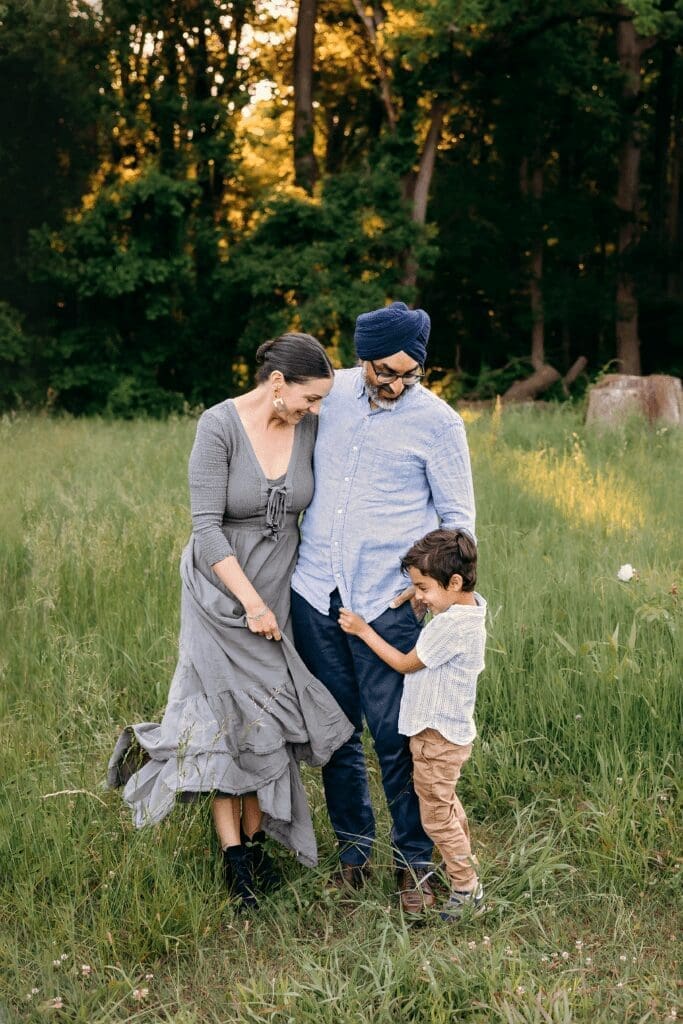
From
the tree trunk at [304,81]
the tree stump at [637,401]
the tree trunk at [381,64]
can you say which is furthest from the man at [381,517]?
the tree trunk at [381,64]

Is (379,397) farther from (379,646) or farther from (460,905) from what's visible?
(460,905)

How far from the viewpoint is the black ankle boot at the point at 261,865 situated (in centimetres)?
368

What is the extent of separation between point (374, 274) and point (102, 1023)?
55.8 feet

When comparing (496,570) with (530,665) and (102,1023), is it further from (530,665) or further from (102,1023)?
(102,1023)

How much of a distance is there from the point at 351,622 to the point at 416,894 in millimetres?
953

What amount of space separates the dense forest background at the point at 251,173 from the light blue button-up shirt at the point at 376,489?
45.3ft

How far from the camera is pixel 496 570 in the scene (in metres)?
5.72

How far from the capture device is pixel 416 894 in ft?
11.5

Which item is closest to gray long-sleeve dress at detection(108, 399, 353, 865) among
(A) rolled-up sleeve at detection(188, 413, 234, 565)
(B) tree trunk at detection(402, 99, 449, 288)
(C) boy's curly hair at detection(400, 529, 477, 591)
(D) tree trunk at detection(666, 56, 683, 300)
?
(A) rolled-up sleeve at detection(188, 413, 234, 565)

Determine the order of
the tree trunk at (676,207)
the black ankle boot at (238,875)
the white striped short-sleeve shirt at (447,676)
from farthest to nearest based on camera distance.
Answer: the tree trunk at (676,207) < the black ankle boot at (238,875) < the white striped short-sleeve shirt at (447,676)

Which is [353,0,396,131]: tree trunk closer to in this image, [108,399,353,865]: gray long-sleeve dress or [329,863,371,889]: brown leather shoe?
A: [108,399,353,865]: gray long-sleeve dress

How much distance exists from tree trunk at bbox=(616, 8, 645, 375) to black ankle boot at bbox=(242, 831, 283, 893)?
18.4m

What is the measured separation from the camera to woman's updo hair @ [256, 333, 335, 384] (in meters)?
3.35

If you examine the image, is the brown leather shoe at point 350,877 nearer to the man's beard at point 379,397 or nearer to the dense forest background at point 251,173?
the man's beard at point 379,397
